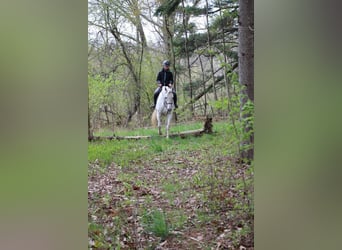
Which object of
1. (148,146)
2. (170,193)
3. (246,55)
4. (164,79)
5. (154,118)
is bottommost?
(170,193)

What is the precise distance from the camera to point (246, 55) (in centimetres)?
207

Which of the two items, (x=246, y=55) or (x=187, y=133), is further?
(x=187, y=133)

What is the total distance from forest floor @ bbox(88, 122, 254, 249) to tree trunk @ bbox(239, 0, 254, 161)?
118 mm

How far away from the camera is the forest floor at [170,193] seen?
2.07 m

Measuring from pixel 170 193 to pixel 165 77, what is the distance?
718mm

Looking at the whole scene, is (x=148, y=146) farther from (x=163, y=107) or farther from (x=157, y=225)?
(x=157, y=225)

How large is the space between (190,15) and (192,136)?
738 millimetres

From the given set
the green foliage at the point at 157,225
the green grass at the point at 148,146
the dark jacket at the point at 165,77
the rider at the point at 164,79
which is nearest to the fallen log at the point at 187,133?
the green grass at the point at 148,146

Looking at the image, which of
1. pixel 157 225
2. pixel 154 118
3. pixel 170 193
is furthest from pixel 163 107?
pixel 157 225

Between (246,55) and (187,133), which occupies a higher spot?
(246,55)

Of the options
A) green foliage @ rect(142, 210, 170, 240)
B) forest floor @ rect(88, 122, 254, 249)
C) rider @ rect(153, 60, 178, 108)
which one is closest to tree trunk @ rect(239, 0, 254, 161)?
forest floor @ rect(88, 122, 254, 249)

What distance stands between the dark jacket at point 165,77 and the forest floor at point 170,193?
31 centimetres
